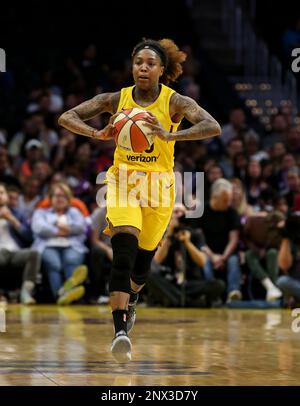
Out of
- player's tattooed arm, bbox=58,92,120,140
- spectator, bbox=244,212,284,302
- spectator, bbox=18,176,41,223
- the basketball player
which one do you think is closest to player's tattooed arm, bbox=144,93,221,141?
the basketball player

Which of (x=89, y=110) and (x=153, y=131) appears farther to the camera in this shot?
(x=89, y=110)

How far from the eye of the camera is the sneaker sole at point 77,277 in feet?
42.3

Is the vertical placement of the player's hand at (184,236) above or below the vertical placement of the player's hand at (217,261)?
above

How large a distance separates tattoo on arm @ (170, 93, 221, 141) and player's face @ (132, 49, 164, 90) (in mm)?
216

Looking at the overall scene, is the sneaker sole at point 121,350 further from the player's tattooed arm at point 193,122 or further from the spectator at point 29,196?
the spectator at point 29,196

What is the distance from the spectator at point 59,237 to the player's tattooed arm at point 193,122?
19.5 ft

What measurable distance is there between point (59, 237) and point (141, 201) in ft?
20.3

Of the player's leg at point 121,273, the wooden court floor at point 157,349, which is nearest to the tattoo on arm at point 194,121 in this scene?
the player's leg at point 121,273

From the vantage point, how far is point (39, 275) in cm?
1343

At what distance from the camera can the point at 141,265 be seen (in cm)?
788

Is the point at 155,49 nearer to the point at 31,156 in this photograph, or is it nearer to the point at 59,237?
the point at 59,237

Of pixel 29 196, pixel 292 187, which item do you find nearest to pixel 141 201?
pixel 29 196
